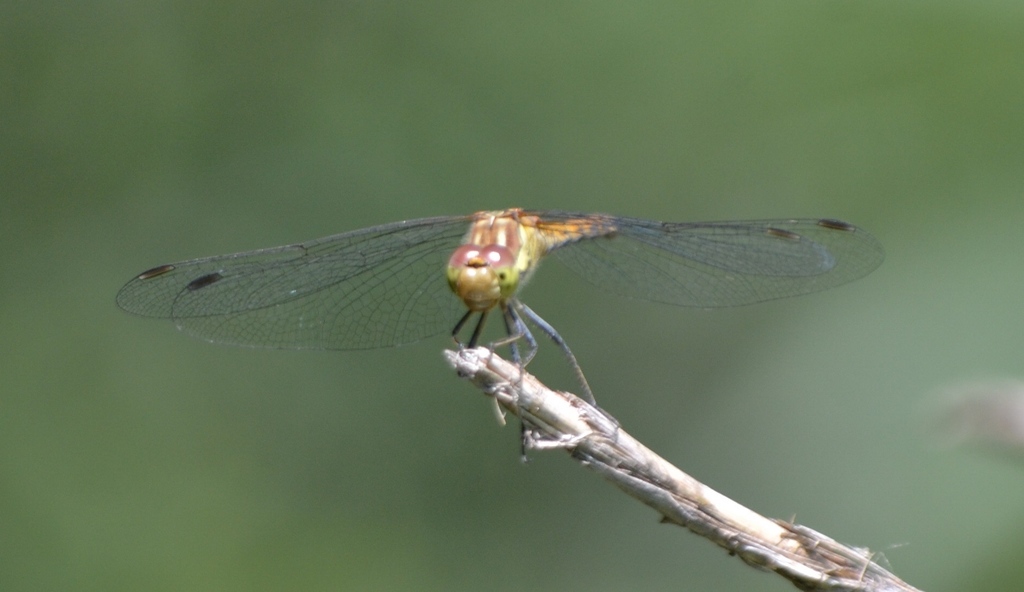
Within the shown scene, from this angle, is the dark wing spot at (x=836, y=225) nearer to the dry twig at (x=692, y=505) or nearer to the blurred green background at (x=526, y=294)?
the blurred green background at (x=526, y=294)

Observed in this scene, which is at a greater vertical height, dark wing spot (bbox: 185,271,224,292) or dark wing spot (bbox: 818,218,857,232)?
dark wing spot (bbox: 818,218,857,232)

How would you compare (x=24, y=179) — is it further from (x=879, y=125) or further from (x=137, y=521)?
(x=879, y=125)

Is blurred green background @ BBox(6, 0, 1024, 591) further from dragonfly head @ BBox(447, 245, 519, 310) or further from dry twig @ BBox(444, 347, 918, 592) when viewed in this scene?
dry twig @ BBox(444, 347, 918, 592)

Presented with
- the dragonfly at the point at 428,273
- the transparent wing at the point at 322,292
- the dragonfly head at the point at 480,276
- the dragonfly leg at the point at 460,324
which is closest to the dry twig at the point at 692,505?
the dragonfly head at the point at 480,276

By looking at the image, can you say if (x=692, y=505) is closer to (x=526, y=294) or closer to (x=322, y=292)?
(x=322, y=292)

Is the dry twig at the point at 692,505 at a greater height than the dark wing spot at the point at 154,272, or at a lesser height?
lesser

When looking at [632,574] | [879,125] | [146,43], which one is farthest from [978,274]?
[146,43]

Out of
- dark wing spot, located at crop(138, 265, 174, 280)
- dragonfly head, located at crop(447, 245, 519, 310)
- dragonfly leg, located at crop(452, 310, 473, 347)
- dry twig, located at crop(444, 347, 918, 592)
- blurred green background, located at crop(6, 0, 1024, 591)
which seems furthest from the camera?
blurred green background, located at crop(6, 0, 1024, 591)

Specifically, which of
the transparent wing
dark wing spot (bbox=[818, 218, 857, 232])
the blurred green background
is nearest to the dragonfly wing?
dark wing spot (bbox=[818, 218, 857, 232])
